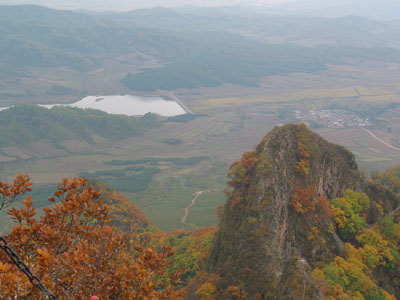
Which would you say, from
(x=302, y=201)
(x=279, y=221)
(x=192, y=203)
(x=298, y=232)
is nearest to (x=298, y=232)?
(x=298, y=232)

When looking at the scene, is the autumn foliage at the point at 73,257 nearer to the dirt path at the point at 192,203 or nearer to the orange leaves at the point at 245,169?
the orange leaves at the point at 245,169

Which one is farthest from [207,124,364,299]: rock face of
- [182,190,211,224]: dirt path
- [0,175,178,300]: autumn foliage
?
[182,190,211,224]: dirt path

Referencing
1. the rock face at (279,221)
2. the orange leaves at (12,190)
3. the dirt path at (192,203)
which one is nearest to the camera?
the orange leaves at (12,190)

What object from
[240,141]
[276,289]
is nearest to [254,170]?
[276,289]

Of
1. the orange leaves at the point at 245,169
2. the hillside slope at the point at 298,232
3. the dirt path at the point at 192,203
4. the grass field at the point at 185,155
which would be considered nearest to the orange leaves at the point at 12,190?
the hillside slope at the point at 298,232

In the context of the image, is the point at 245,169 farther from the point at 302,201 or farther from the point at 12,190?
the point at 12,190

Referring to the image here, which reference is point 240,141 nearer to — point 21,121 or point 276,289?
point 21,121
